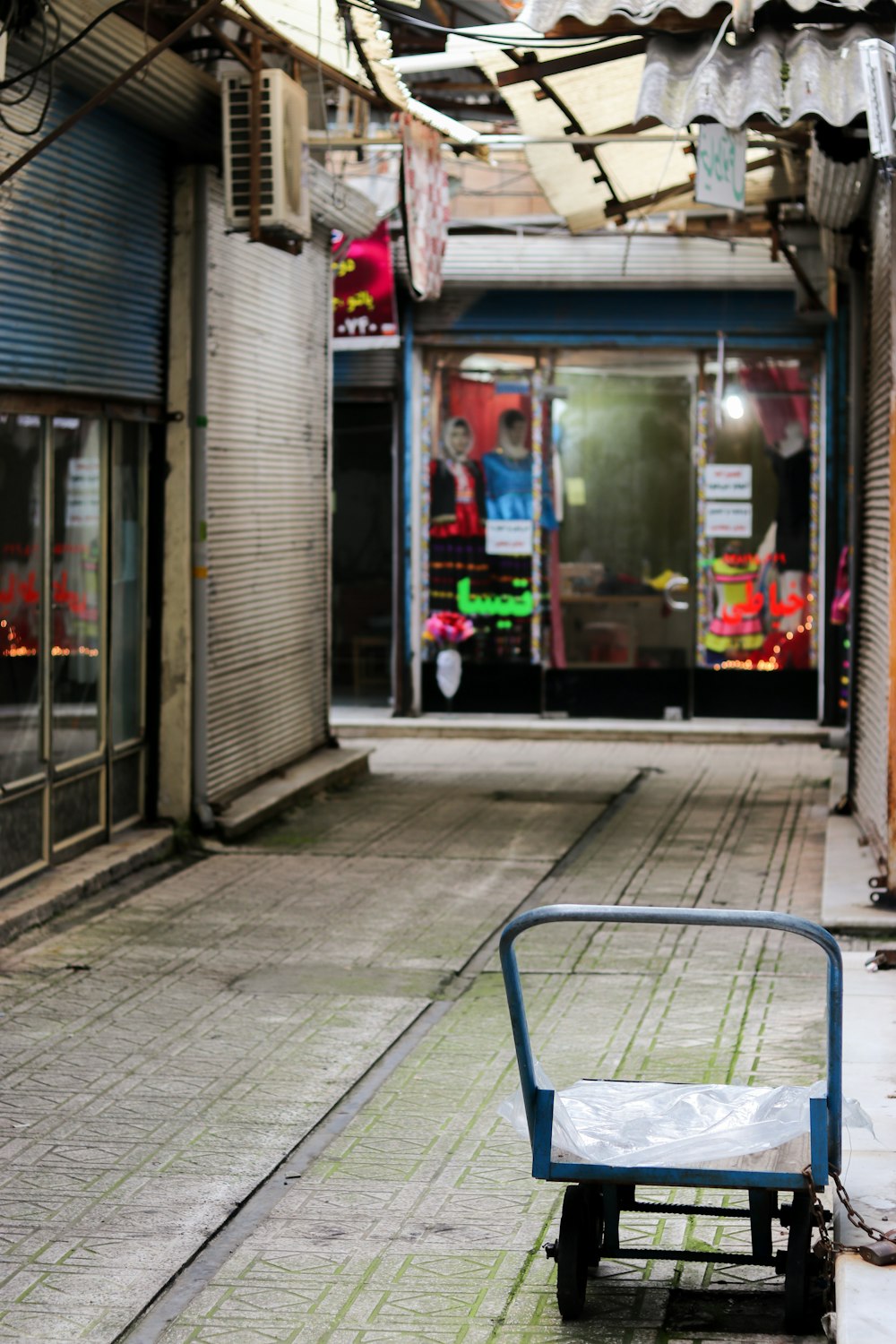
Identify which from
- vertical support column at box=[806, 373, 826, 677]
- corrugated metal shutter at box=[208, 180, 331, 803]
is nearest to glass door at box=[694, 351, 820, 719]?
vertical support column at box=[806, 373, 826, 677]

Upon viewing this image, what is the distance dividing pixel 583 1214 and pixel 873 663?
7.26 metres

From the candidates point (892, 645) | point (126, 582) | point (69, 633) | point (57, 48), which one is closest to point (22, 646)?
point (69, 633)

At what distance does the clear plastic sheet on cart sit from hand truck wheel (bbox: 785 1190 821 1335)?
0.45 ft

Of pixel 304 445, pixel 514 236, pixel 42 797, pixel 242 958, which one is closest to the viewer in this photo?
pixel 242 958

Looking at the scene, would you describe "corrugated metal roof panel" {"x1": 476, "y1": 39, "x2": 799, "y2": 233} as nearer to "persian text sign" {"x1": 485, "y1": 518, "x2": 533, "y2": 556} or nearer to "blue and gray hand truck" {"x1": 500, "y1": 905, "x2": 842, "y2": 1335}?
"persian text sign" {"x1": 485, "y1": 518, "x2": 533, "y2": 556}

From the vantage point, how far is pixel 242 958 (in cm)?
956

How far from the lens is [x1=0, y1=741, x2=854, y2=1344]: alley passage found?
539 cm

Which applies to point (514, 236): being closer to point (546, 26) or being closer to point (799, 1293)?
point (546, 26)

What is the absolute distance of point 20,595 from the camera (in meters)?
10.4

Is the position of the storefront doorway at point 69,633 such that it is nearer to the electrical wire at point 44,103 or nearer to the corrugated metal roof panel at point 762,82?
the electrical wire at point 44,103

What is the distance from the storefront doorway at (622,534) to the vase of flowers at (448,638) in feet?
0.31

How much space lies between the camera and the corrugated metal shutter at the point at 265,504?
1303 cm

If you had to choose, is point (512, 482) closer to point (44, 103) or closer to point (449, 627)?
point (449, 627)

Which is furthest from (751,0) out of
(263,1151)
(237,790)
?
(237,790)
